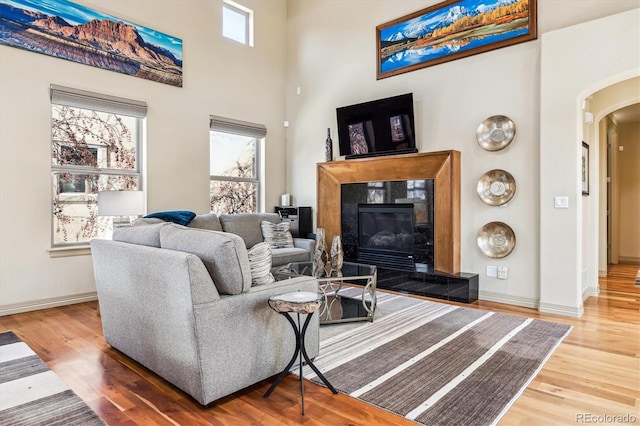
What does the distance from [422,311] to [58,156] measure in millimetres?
4272

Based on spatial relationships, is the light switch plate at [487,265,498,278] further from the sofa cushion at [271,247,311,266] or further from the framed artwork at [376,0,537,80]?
the framed artwork at [376,0,537,80]

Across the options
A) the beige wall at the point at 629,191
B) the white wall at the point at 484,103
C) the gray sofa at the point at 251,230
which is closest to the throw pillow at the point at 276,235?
the gray sofa at the point at 251,230

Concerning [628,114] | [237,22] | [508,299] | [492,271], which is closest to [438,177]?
[492,271]

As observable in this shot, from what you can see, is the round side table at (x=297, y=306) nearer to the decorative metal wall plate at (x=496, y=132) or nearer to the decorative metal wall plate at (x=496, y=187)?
the decorative metal wall plate at (x=496, y=187)

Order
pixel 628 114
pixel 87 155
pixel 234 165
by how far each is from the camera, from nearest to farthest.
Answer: pixel 87 155
pixel 234 165
pixel 628 114

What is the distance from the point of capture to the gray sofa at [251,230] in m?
4.88

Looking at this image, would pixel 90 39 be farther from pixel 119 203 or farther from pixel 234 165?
pixel 234 165

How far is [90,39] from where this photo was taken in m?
4.40

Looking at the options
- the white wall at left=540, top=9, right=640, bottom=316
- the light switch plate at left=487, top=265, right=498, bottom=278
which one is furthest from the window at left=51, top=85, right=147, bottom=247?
the white wall at left=540, top=9, right=640, bottom=316

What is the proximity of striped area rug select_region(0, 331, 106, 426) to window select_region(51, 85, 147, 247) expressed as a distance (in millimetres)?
1979

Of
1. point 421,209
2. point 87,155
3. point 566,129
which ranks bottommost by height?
point 421,209

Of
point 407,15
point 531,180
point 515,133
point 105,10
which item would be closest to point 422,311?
point 531,180

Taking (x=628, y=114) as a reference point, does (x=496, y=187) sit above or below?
below

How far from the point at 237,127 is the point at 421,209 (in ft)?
9.94
